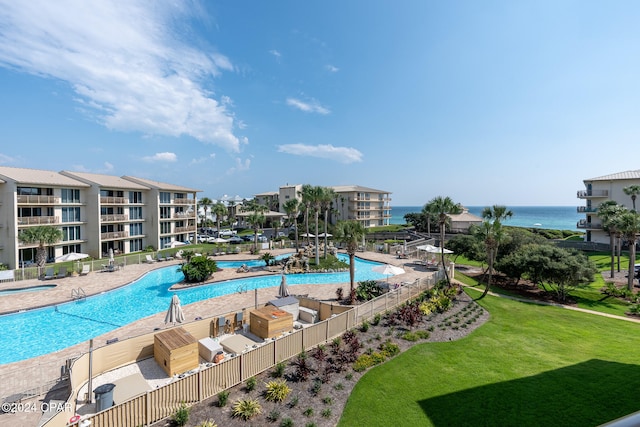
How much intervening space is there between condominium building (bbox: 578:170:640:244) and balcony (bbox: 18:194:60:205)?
232ft

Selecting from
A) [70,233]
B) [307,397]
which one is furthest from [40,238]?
[307,397]

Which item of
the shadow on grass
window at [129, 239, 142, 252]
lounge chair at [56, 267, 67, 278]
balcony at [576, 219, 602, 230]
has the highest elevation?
balcony at [576, 219, 602, 230]

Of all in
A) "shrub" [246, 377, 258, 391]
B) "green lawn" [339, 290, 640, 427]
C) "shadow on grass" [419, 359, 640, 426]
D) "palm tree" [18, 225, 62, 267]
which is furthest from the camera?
"palm tree" [18, 225, 62, 267]

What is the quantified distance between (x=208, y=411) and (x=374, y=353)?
273 inches

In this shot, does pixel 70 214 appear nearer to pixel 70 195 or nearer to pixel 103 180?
pixel 70 195

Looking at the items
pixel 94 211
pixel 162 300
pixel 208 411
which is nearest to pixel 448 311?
pixel 208 411

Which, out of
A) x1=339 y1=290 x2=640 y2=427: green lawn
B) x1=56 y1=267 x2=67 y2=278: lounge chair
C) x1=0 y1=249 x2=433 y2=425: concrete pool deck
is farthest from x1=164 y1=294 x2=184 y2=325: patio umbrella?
x1=56 y1=267 x2=67 y2=278: lounge chair

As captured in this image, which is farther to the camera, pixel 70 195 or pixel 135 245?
pixel 135 245

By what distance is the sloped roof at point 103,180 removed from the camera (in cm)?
3669

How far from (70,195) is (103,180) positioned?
4742 millimetres

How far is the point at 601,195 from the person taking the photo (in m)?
48.6

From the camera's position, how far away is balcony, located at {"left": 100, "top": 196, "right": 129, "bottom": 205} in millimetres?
36719

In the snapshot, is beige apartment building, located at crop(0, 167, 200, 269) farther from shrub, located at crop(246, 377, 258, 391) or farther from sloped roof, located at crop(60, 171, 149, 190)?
shrub, located at crop(246, 377, 258, 391)

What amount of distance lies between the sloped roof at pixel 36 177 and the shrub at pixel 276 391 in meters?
33.9
